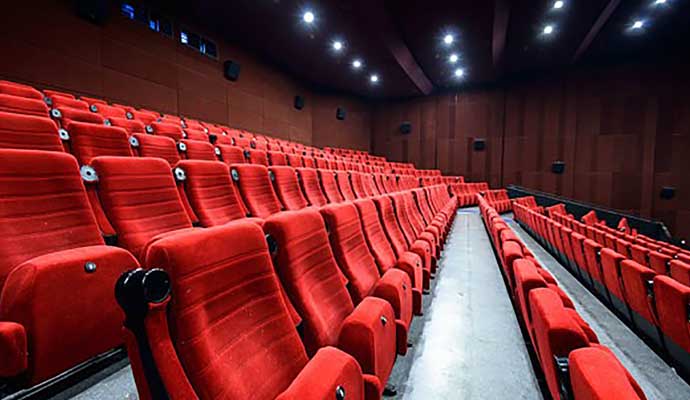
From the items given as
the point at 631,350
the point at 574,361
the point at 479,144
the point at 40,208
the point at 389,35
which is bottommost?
the point at 631,350

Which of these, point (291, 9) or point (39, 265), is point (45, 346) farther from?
point (291, 9)

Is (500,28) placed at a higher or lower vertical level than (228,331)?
higher

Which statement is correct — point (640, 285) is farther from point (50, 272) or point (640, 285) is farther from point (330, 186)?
point (50, 272)

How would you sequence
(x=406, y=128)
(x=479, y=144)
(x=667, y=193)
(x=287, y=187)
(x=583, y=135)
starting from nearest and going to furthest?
(x=287, y=187)
(x=667, y=193)
(x=583, y=135)
(x=479, y=144)
(x=406, y=128)

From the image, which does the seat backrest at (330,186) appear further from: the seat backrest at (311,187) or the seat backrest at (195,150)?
the seat backrest at (195,150)

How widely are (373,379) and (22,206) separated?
37 cm

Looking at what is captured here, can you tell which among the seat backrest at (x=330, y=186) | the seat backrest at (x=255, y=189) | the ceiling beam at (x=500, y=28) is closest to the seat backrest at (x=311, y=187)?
the seat backrest at (x=330, y=186)

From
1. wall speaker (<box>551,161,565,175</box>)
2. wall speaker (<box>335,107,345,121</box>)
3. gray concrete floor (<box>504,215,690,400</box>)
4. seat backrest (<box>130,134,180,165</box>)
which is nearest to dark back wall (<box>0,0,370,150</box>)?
wall speaker (<box>335,107,345,121</box>)

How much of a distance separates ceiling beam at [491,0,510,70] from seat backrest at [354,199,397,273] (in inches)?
68.8

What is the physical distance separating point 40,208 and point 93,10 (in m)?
1.66

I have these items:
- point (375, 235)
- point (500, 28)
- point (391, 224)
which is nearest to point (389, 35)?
point (500, 28)

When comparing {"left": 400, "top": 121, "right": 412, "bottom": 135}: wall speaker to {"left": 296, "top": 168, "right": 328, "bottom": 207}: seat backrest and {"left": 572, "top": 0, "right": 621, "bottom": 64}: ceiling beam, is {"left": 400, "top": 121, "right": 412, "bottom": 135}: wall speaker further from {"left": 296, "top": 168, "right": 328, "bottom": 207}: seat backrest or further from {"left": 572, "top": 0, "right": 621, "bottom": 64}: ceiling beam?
{"left": 296, "top": 168, "right": 328, "bottom": 207}: seat backrest

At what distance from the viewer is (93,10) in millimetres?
1462

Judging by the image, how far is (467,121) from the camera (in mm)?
3346
